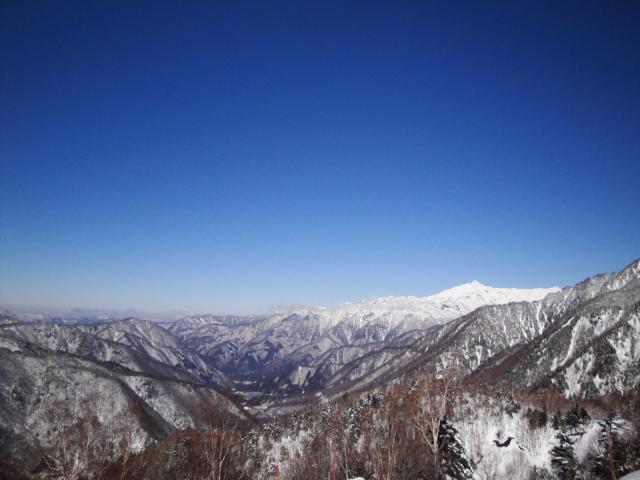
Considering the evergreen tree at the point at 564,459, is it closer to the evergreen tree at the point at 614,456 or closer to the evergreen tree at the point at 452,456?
the evergreen tree at the point at 614,456

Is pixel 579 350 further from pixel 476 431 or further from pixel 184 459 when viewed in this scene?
pixel 184 459

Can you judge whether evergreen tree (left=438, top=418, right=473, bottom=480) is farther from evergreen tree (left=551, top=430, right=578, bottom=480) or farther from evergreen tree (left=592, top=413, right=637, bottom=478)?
evergreen tree (left=551, top=430, right=578, bottom=480)

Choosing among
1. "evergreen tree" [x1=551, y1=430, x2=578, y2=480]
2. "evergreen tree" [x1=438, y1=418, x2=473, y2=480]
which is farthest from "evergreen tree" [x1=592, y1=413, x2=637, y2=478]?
"evergreen tree" [x1=438, y1=418, x2=473, y2=480]

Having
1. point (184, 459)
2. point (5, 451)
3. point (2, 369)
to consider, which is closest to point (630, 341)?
point (184, 459)

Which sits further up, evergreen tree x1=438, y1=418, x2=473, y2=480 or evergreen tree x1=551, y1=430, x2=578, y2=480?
evergreen tree x1=438, y1=418, x2=473, y2=480

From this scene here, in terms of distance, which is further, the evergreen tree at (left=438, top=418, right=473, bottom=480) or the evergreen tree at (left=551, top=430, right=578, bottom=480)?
the evergreen tree at (left=551, top=430, right=578, bottom=480)
